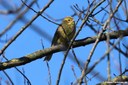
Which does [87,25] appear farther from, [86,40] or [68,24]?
[68,24]

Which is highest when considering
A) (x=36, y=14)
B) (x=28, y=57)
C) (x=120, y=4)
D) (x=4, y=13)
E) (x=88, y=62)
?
(x=28, y=57)

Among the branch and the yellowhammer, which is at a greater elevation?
the yellowhammer

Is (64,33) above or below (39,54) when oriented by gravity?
above

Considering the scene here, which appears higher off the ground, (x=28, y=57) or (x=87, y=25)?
(x=28, y=57)

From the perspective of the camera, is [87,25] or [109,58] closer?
[109,58]

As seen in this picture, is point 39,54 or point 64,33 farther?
point 64,33

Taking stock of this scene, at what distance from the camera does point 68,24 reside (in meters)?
5.43

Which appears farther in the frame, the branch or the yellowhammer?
the yellowhammer

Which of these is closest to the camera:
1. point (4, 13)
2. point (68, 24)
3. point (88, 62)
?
point (4, 13)

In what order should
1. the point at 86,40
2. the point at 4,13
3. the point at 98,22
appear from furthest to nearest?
the point at 86,40
the point at 98,22
the point at 4,13

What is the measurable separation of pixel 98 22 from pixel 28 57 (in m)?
0.78

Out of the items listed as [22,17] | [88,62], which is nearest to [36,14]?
[88,62]

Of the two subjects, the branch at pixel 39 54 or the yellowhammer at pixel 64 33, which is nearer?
the branch at pixel 39 54

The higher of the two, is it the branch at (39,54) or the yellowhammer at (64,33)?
the yellowhammer at (64,33)
